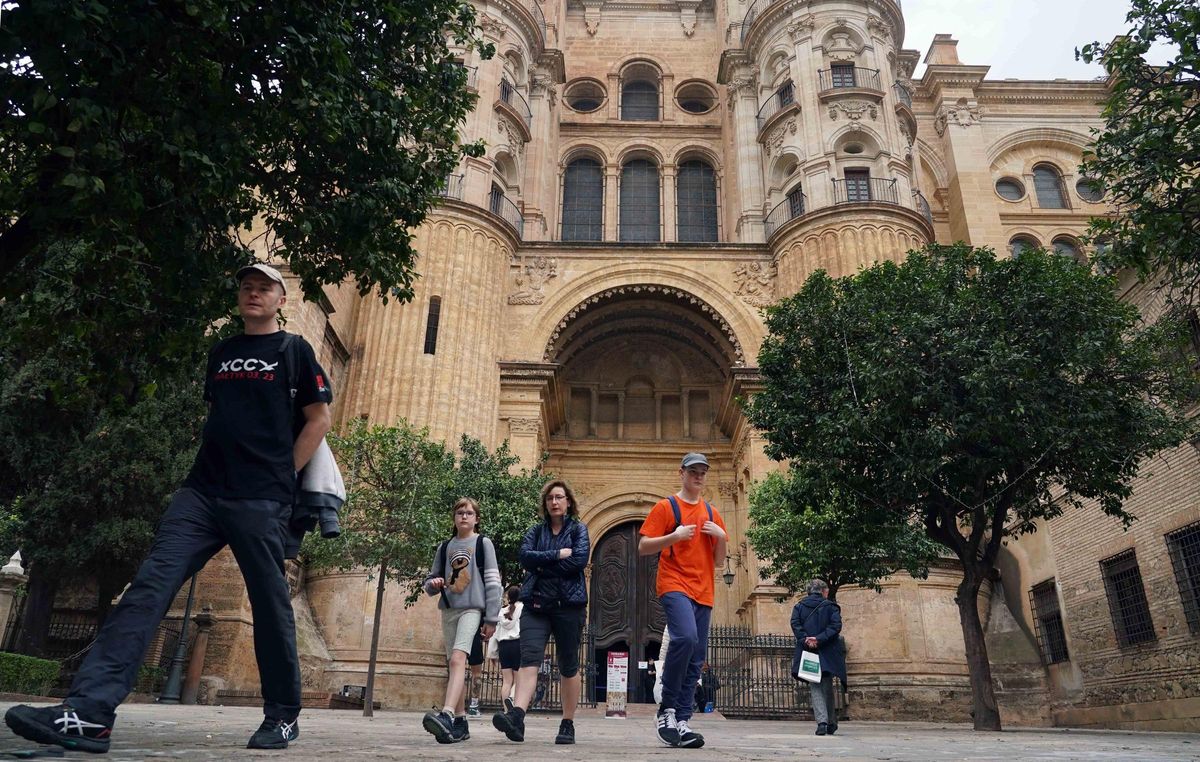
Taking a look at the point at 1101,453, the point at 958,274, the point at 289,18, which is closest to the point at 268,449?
the point at 289,18

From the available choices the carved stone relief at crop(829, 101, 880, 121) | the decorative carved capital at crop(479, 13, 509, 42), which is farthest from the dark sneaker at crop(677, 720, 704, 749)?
the decorative carved capital at crop(479, 13, 509, 42)

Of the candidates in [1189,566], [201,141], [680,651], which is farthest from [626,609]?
[201,141]

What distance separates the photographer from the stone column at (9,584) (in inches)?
527

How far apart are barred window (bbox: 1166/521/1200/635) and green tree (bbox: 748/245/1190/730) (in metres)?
2.70

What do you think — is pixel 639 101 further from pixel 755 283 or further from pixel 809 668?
pixel 809 668

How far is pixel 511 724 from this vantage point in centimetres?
520

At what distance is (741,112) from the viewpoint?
2830 centimetres

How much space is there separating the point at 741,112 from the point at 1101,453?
20.4m

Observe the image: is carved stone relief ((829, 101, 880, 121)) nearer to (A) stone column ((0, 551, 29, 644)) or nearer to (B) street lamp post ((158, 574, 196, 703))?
(B) street lamp post ((158, 574, 196, 703))

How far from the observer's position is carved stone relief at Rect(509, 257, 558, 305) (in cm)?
2416

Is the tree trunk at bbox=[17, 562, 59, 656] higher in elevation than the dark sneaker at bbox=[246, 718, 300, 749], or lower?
higher

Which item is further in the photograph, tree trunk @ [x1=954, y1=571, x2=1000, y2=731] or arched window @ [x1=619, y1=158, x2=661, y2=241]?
arched window @ [x1=619, y1=158, x2=661, y2=241]

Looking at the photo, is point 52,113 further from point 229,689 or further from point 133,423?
point 229,689

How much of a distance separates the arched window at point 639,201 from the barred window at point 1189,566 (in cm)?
1818
